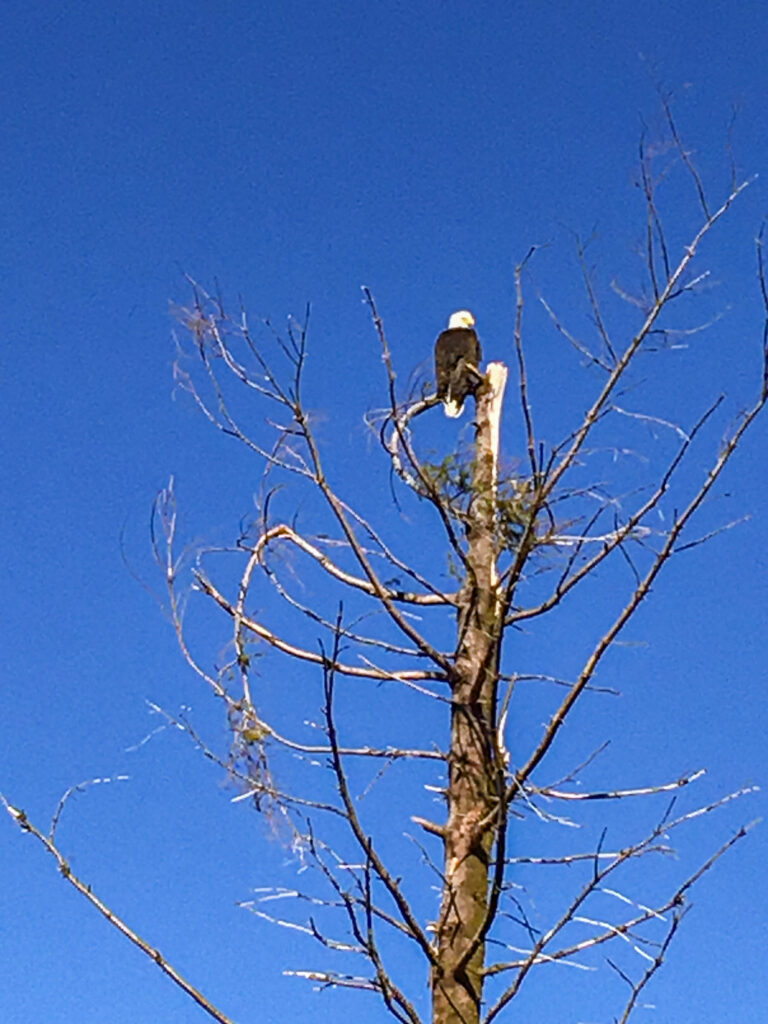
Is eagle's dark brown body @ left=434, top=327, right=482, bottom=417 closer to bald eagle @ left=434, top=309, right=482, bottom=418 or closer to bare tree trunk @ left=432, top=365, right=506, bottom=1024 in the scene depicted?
bald eagle @ left=434, top=309, right=482, bottom=418

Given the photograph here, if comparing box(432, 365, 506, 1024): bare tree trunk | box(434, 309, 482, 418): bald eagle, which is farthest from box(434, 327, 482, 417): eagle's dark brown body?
box(432, 365, 506, 1024): bare tree trunk

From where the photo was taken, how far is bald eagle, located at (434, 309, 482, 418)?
4.82m

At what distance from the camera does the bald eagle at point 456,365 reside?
4816 mm

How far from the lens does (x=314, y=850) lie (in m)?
3.38

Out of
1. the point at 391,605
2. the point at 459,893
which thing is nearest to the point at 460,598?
the point at 391,605

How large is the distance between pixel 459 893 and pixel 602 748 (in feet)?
1.86

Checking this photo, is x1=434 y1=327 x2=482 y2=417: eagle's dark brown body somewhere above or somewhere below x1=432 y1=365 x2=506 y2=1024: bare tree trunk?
above

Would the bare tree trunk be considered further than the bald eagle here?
No

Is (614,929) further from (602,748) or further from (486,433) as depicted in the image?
(486,433)

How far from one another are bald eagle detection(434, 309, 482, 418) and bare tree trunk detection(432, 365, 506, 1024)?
540mm

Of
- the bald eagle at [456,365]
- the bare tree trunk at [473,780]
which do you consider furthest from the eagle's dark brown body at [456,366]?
the bare tree trunk at [473,780]

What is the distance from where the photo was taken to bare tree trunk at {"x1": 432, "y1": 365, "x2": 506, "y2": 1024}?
3.33 metres

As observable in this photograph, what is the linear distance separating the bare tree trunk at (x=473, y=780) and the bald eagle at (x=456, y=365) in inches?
21.2

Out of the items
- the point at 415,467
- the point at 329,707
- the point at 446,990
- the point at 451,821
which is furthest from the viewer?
the point at 415,467
